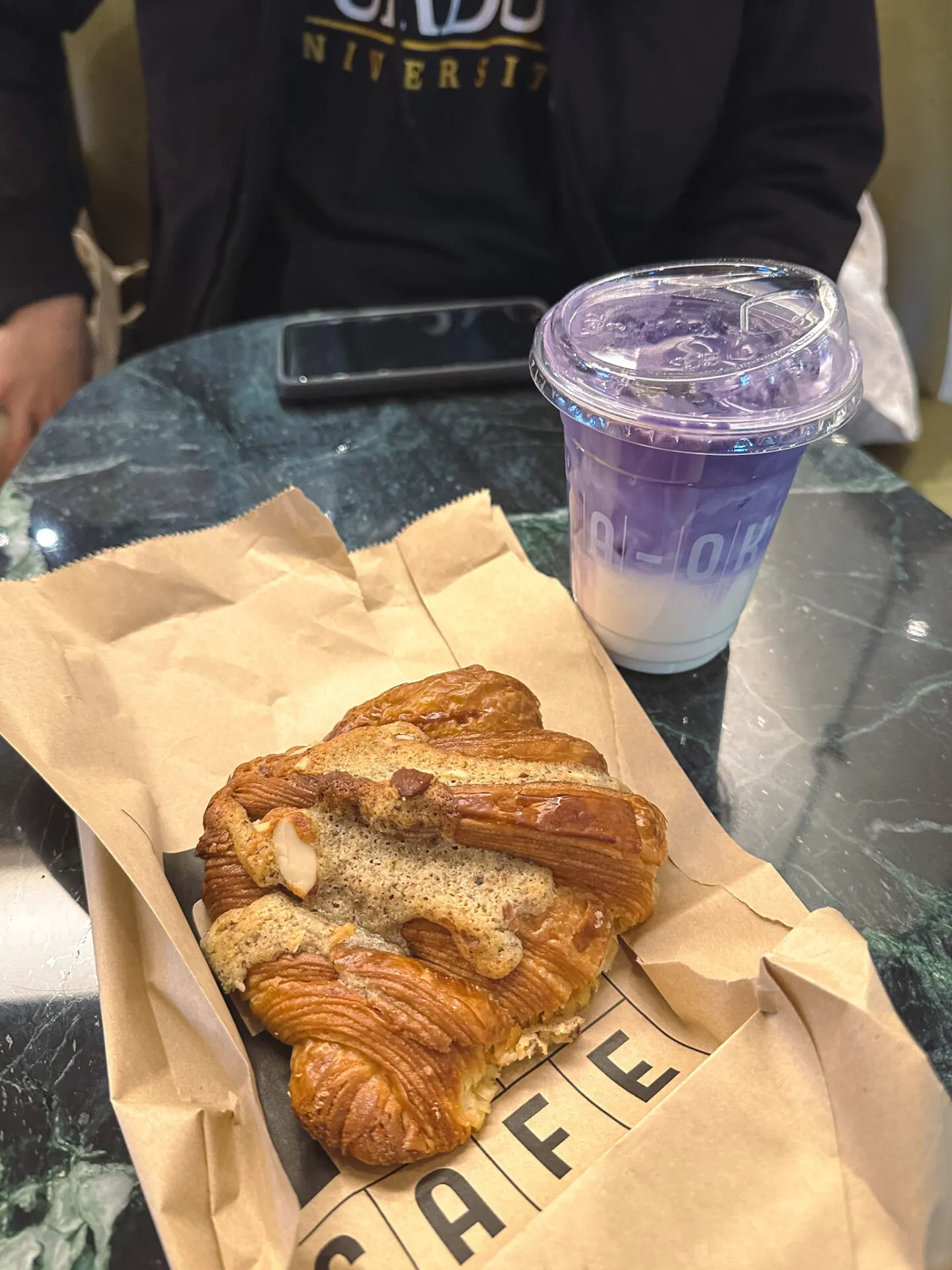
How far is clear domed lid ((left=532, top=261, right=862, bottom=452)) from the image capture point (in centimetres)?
80

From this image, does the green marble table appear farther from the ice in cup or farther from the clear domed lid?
the clear domed lid

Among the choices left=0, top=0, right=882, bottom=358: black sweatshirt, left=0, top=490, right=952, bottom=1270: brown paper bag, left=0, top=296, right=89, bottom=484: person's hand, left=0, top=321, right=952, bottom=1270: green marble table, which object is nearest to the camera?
left=0, top=490, right=952, bottom=1270: brown paper bag

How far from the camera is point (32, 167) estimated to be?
1619mm

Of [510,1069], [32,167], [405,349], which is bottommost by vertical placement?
[510,1069]

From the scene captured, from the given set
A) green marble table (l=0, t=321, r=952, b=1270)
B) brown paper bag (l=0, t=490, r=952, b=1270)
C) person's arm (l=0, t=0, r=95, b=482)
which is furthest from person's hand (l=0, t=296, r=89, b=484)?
brown paper bag (l=0, t=490, r=952, b=1270)

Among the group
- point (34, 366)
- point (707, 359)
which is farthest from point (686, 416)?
point (34, 366)

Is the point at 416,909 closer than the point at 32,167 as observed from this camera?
Yes

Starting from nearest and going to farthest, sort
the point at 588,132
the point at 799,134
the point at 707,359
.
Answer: the point at 707,359
the point at 588,132
the point at 799,134

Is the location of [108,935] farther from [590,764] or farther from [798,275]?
[798,275]

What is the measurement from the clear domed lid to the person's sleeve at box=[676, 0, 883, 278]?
2.37 ft

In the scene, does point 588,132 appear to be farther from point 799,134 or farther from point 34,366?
point 34,366

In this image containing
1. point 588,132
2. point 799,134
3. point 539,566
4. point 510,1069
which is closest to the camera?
point 510,1069

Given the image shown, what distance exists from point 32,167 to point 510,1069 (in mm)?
1750

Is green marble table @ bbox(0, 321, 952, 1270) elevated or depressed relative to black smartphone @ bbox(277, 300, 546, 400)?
depressed
